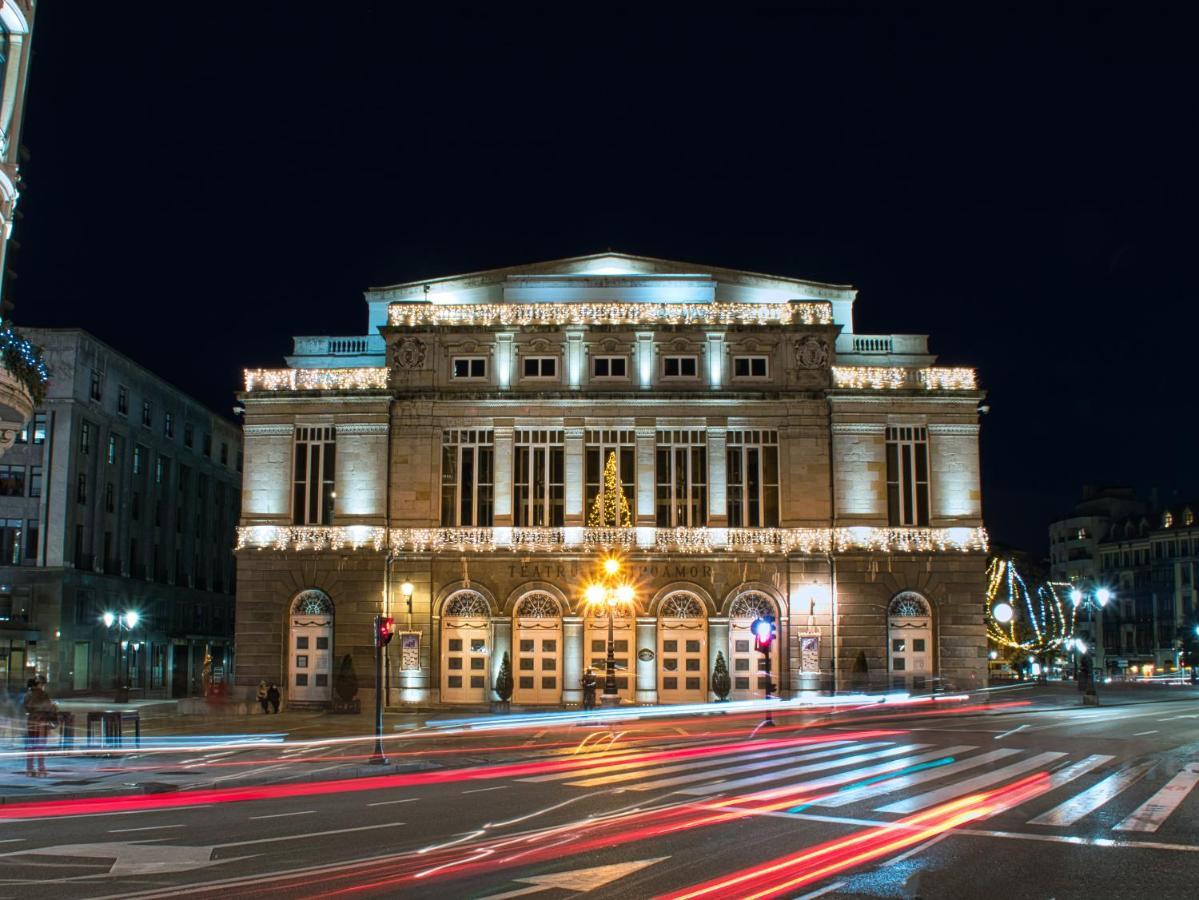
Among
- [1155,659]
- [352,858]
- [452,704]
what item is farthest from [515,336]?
[1155,659]

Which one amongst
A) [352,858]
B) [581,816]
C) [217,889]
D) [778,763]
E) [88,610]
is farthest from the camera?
[88,610]

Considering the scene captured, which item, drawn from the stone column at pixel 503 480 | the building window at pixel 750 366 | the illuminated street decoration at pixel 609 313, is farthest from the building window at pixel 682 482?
the stone column at pixel 503 480

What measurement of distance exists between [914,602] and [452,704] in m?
18.3

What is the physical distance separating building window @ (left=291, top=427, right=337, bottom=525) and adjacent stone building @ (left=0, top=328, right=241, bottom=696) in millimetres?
16669

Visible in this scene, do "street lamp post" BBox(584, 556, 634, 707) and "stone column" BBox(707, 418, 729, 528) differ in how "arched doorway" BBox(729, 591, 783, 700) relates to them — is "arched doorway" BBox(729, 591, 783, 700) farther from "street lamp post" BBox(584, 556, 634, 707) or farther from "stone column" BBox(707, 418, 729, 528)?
"street lamp post" BBox(584, 556, 634, 707)

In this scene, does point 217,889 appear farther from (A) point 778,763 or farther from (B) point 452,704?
(B) point 452,704

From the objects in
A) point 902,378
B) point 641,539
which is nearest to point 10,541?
point 641,539

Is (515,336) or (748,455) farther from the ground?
(515,336)

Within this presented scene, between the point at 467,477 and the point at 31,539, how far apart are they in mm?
25837

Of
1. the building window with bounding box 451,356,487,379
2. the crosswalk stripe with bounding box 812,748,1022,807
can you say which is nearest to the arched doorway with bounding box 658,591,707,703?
the building window with bounding box 451,356,487,379

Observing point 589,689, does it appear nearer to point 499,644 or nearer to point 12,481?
point 499,644

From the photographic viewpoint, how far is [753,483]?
49031 millimetres

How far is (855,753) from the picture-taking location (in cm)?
2691

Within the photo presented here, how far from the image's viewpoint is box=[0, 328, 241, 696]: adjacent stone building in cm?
6059
